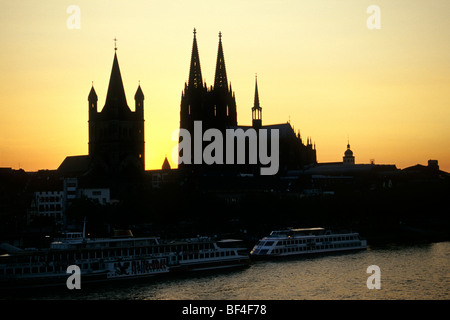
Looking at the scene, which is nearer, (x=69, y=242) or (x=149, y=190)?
(x=69, y=242)

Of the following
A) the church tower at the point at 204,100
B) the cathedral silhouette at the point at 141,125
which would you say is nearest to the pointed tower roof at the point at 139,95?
the cathedral silhouette at the point at 141,125

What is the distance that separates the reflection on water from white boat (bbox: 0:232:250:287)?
127 centimetres

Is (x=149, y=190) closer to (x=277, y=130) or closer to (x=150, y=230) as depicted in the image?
(x=150, y=230)

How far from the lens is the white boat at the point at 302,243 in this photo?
208ft

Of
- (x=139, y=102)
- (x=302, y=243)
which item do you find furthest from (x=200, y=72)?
(x=302, y=243)

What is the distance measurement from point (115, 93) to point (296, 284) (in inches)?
2674

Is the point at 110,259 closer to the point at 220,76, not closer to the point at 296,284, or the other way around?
the point at 296,284

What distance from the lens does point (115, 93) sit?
357 feet

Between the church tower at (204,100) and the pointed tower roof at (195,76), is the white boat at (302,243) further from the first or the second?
the pointed tower roof at (195,76)

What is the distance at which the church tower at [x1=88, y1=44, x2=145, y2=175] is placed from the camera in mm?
108250

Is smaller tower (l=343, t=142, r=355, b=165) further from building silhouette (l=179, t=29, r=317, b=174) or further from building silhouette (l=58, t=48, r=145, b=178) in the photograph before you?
building silhouette (l=58, t=48, r=145, b=178)

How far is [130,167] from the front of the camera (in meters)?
109
